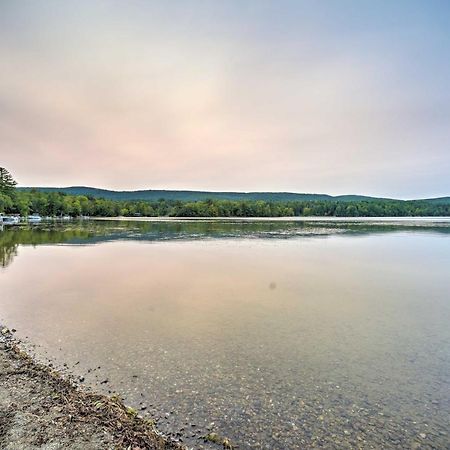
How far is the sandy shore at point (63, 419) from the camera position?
4.60 m

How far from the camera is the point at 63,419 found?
511cm

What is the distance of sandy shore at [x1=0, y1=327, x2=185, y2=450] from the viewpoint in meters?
4.60

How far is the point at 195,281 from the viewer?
16812 mm

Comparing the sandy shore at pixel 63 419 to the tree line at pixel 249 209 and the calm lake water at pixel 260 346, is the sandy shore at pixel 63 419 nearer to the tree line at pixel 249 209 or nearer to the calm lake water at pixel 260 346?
the calm lake water at pixel 260 346

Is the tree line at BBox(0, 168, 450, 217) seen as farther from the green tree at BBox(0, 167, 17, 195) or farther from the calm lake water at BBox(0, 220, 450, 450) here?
the calm lake water at BBox(0, 220, 450, 450)

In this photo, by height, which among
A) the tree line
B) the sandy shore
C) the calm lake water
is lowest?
the calm lake water

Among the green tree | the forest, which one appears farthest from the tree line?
the green tree

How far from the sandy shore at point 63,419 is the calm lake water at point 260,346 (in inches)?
20.5

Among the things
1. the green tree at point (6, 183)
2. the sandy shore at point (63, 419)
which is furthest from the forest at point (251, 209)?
the sandy shore at point (63, 419)

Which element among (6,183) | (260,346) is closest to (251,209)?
(6,183)

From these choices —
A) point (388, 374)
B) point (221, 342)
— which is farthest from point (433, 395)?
point (221, 342)

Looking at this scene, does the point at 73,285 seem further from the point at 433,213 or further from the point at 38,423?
the point at 433,213

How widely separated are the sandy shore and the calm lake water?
0.52m

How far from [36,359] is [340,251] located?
25.3 metres
